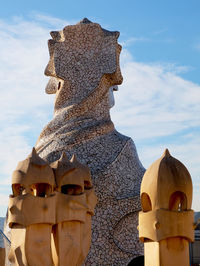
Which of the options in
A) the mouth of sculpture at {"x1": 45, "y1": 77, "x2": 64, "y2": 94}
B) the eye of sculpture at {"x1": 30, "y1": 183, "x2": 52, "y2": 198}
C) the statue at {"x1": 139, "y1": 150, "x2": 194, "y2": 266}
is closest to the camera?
the statue at {"x1": 139, "y1": 150, "x2": 194, "y2": 266}

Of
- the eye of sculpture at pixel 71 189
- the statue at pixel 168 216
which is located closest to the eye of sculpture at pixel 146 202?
the statue at pixel 168 216

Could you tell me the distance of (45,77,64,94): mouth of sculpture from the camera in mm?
15777

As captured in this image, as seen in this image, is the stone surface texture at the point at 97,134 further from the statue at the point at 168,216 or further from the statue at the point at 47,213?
the statue at the point at 168,216

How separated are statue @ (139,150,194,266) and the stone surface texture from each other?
591 centimetres

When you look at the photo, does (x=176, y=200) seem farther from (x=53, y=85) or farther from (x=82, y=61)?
(x=53, y=85)

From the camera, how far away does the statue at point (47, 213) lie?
335 inches

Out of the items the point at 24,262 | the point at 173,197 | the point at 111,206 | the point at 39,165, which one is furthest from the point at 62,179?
the point at 111,206

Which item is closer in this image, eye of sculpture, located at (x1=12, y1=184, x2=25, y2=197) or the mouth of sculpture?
eye of sculpture, located at (x1=12, y1=184, x2=25, y2=197)

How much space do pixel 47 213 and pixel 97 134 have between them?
6057 millimetres

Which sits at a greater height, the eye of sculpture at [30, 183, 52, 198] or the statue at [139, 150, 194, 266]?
the eye of sculpture at [30, 183, 52, 198]

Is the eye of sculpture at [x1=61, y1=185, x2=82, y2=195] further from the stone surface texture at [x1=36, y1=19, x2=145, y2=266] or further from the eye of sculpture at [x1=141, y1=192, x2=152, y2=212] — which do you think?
the stone surface texture at [x1=36, y1=19, x2=145, y2=266]

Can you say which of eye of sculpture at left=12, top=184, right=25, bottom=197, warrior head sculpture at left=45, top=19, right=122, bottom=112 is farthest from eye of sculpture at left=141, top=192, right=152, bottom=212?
warrior head sculpture at left=45, top=19, right=122, bottom=112

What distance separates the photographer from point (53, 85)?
16156mm

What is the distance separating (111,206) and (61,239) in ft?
16.0
